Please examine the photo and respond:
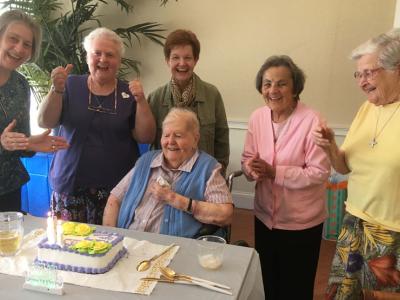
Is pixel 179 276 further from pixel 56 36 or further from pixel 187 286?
pixel 56 36

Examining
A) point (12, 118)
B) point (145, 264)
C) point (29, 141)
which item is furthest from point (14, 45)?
point (145, 264)

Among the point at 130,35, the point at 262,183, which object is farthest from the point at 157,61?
the point at 262,183

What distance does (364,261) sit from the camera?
5.51 feet

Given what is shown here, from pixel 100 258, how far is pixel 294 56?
3.14m

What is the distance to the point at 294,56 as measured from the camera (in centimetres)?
391

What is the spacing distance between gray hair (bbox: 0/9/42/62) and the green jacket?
713 mm

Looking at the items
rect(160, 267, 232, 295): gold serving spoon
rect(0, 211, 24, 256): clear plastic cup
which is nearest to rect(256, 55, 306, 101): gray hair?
rect(160, 267, 232, 295): gold serving spoon

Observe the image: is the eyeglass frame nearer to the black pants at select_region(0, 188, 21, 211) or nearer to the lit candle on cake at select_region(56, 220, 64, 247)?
the lit candle on cake at select_region(56, 220, 64, 247)

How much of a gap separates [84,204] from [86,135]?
38cm

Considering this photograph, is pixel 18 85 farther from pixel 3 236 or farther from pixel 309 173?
pixel 309 173

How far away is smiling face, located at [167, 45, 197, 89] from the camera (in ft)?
7.51

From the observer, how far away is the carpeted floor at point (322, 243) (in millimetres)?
2875

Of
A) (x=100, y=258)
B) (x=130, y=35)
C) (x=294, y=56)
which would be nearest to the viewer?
(x=100, y=258)

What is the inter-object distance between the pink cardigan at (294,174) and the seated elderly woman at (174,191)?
28cm
